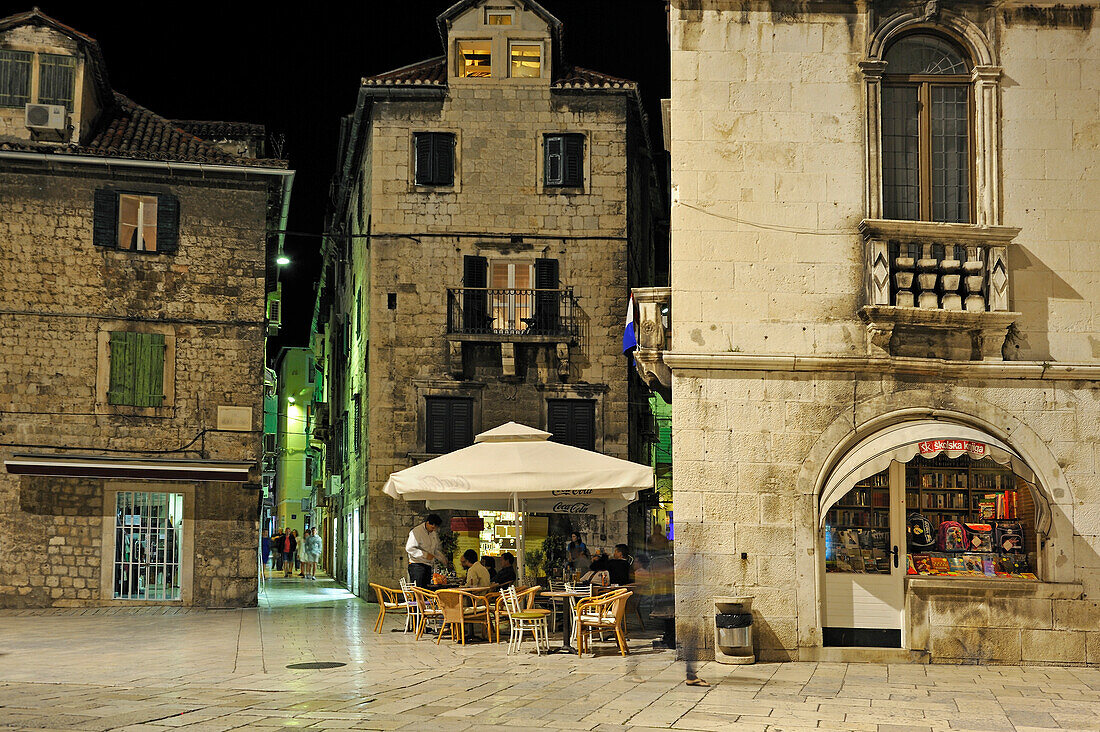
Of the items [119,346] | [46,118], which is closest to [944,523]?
[119,346]

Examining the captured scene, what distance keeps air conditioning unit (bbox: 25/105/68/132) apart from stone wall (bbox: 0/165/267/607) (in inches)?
33.9

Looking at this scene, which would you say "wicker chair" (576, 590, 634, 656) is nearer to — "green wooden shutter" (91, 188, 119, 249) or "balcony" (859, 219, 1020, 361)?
"balcony" (859, 219, 1020, 361)

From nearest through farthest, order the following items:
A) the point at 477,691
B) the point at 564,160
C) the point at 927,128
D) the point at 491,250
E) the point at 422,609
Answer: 1. the point at 477,691
2. the point at 927,128
3. the point at 422,609
4. the point at 491,250
5. the point at 564,160

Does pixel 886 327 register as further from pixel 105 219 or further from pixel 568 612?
pixel 105 219

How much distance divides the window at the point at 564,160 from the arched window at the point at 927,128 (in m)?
13.9

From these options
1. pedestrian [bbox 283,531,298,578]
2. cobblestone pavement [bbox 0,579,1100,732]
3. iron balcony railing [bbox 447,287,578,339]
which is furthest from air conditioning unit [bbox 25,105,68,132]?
pedestrian [bbox 283,531,298,578]

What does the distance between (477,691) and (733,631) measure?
10.4 ft

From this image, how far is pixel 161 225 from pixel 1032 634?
18267 mm

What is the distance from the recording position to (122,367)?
22.9 metres

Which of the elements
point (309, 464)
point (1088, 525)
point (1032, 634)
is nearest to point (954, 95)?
point (1088, 525)

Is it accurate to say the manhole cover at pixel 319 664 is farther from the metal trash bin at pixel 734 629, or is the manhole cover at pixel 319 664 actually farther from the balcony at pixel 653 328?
the balcony at pixel 653 328

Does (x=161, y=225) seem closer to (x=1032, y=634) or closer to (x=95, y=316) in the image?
(x=95, y=316)

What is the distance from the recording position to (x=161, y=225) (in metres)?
23.5

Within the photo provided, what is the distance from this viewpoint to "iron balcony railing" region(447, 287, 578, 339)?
26.5 m
